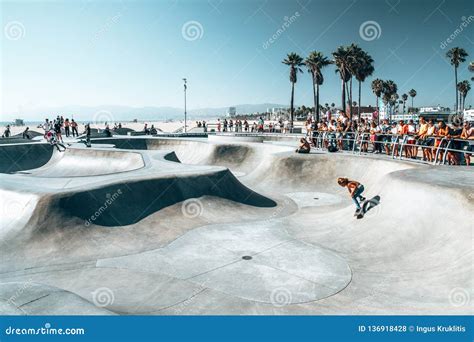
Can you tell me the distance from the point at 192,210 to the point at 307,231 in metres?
3.88

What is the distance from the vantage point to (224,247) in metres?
8.95

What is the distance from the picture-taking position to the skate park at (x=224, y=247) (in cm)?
609

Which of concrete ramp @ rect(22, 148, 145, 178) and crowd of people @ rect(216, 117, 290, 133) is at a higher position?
crowd of people @ rect(216, 117, 290, 133)

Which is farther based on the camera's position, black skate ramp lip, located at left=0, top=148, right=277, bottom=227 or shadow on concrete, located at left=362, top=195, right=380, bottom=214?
shadow on concrete, located at left=362, top=195, right=380, bottom=214

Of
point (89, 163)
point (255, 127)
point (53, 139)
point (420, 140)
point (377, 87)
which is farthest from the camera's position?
point (377, 87)

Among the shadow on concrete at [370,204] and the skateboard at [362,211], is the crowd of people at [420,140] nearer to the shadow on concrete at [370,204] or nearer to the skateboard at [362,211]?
the shadow on concrete at [370,204]

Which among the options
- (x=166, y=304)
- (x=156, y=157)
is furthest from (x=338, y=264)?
(x=156, y=157)

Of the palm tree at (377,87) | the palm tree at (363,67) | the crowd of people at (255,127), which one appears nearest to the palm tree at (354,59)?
the palm tree at (363,67)

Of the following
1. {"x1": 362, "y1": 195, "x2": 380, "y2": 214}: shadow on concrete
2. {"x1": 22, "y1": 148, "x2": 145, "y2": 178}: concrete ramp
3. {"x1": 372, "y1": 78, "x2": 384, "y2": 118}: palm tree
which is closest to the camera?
{"x1": 362, "y1": 195, "x2": 380, "y2": 214}: shadow on concrete

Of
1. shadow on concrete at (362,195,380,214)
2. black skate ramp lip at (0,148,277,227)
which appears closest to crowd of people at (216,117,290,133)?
black skate ramp lip at (0,148,277,227)

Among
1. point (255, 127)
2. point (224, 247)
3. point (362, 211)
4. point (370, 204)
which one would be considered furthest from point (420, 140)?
point (255, 127)

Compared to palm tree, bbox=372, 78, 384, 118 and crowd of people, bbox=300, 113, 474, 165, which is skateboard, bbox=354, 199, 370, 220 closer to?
crowd of people, bbox=300, 113, 474, 165

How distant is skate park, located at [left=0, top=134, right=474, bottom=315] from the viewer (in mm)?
6086

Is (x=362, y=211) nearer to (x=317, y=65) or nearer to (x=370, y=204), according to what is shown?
(x=370, y=204)
